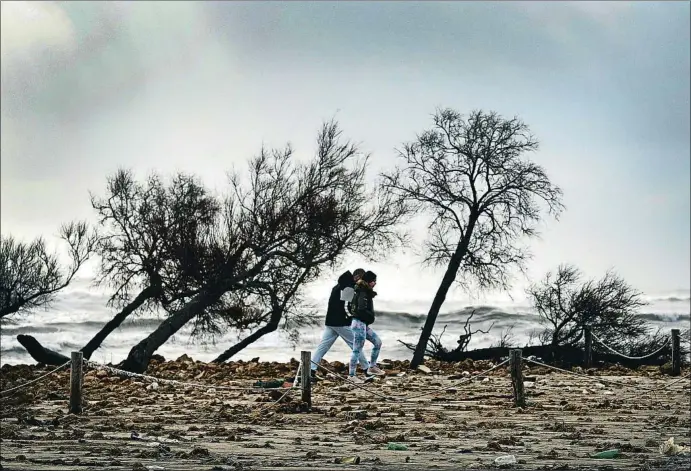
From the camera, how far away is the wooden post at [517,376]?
18.6 meters

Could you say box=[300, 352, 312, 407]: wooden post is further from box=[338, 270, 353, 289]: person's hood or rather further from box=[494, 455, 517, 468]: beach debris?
box=[494, 455, 517, 468]: beach debris

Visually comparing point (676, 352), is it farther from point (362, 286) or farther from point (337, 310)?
point (337, 310)

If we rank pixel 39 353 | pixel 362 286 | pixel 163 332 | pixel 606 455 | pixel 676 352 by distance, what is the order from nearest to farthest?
pixel 606 455, pixel 362 286, pixel 676 352, pixel 163 332, pixel 39 353

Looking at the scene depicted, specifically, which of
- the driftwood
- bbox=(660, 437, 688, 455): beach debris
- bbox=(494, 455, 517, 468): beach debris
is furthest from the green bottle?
the driftwood

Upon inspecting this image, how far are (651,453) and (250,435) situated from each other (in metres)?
5.71

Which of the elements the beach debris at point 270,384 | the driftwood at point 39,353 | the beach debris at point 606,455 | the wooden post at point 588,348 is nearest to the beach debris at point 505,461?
the beach debris at point 606,455

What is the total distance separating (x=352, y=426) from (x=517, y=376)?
456 cm

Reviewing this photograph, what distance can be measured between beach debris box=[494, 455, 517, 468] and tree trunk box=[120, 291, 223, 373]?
20.1m

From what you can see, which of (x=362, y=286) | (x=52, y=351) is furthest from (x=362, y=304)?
(x=52, y=351)

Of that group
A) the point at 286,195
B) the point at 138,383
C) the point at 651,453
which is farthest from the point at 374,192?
the point at 651,453

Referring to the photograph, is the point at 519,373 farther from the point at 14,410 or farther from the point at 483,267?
the point at 483,267

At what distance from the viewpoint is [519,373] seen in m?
18.8

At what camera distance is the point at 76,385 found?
→ 18.8 m

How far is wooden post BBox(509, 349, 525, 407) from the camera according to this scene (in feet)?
61.1
